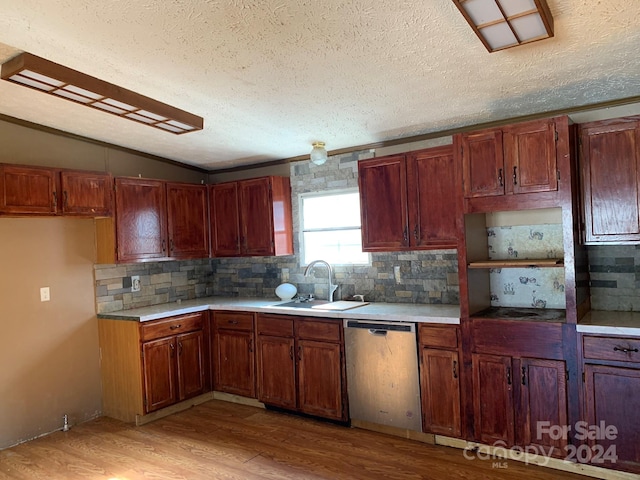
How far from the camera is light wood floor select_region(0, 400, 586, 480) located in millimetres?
2990

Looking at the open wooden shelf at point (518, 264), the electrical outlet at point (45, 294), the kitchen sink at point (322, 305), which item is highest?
the open wooden shelf at point (518, 264)

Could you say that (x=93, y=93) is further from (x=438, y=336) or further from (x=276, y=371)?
(x=438, y=336)

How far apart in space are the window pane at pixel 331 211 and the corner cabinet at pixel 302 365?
1.07 meters

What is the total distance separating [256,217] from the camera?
183 inches

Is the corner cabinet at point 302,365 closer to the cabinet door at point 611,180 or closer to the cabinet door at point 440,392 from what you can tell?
the cabinet door at point 440,392

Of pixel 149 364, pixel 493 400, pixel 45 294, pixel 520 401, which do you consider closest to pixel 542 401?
pixel 520 401

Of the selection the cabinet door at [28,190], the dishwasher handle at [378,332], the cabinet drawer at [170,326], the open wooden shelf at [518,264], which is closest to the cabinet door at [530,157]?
the open wooden shelf at [518,264]

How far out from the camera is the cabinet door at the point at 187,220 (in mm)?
4609

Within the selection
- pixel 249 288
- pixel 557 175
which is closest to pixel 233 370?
pixel 249 288

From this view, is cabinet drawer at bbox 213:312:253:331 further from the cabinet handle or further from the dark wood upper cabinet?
the cabinet handle

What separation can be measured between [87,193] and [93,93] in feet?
3.83

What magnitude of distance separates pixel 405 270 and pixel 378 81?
5.70 feet

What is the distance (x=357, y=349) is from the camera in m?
3.61

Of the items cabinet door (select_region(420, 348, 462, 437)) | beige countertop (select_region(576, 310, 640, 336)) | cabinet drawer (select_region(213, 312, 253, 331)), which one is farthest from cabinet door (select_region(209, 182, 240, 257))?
beige countertop (select_region(576, 310, 640, 336))
